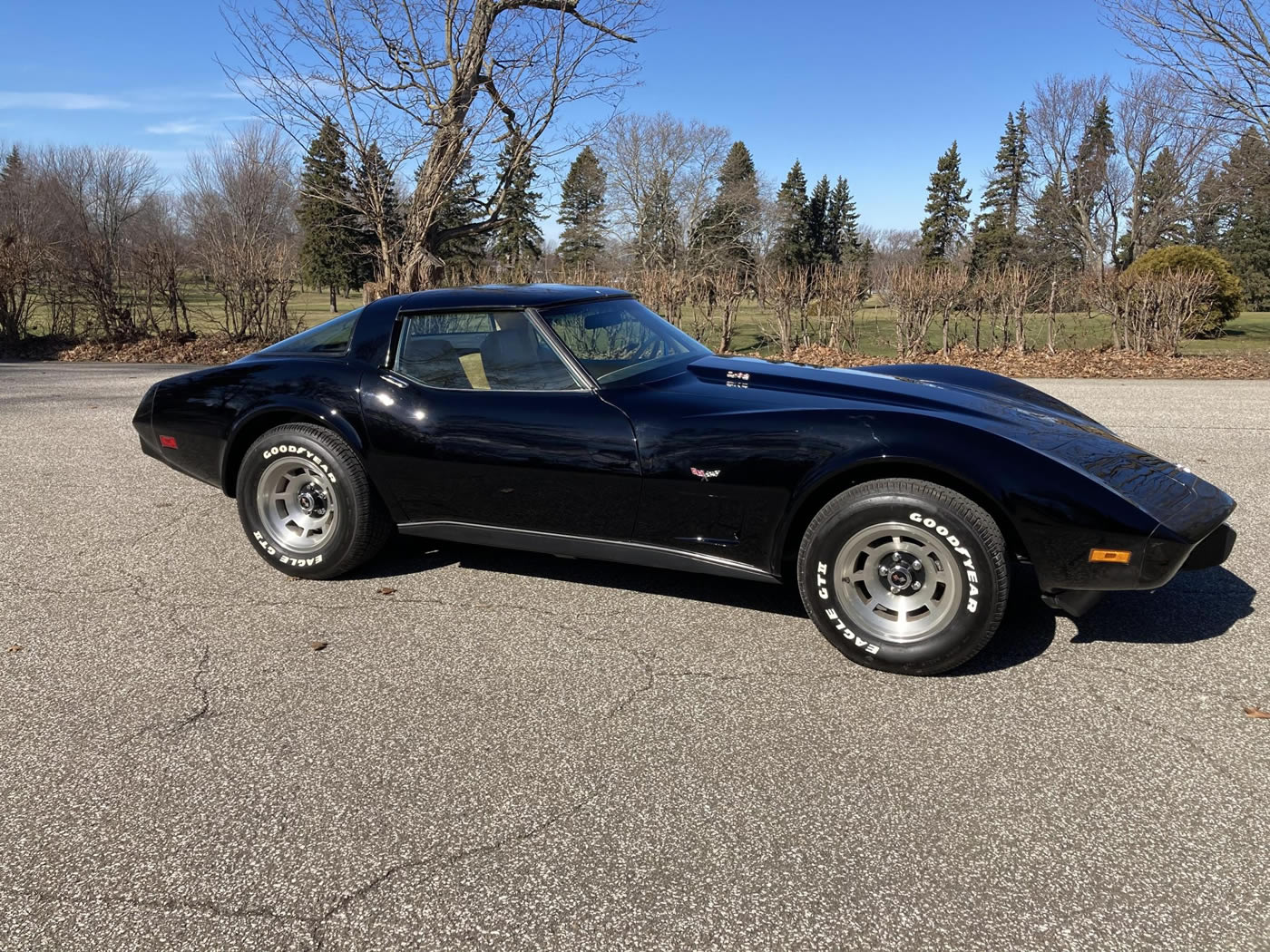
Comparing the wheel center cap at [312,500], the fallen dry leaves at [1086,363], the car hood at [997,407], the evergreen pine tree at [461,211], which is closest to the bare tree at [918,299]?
the fallen dry leaves at [1086,363]

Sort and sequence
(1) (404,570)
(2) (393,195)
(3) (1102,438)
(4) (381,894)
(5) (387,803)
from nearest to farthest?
(4) (381,894) < (5) (387,803) < (3) (1102,438) < (1) (404,570) < (2) (393,195)

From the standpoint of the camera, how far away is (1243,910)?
1889mm

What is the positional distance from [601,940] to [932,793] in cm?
109

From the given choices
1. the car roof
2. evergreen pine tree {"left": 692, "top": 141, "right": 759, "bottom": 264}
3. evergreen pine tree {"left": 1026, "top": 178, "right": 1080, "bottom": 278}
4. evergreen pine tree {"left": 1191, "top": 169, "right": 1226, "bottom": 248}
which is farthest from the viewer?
evergreen pine tree {"left": 692, "top": 141, "right": 759, "bottom": 264}

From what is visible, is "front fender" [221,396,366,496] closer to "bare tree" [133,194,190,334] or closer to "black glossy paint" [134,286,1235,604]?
"black glossy paint" [134,286,1235,604]

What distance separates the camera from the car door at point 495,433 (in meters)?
3.46

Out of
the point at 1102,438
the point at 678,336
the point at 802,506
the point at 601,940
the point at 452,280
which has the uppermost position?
the point at 452,280

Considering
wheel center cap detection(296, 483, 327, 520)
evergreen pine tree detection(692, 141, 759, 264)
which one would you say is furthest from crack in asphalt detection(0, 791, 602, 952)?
evergreen pine tree detection(692, 141, 759, 264)

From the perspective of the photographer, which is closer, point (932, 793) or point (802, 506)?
point (932, 793)

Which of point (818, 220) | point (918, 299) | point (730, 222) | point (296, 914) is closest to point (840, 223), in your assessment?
point (818, 220)

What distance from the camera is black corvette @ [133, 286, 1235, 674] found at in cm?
294

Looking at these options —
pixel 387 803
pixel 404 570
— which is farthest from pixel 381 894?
pixel 404 570

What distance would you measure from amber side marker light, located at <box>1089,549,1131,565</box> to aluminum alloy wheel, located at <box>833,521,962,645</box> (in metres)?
0.46

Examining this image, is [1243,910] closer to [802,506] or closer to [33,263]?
[802,506]
